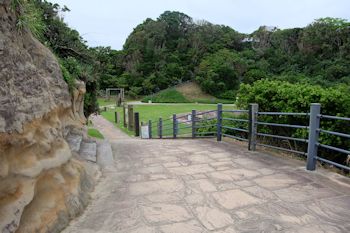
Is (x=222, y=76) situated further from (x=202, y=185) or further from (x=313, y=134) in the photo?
(x=202, y=185)

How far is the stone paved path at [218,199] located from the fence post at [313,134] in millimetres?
154

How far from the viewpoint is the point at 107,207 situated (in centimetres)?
295

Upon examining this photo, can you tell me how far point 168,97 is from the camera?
4791 cm

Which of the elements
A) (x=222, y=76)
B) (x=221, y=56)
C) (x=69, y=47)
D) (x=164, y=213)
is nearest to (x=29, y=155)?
(x=164, y=213)

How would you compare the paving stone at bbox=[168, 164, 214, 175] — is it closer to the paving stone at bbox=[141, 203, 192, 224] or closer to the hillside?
the paving stone at bbox=[141, 203, 192, 224]

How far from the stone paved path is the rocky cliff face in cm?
26

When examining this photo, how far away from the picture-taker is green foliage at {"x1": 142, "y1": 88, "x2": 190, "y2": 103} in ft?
152

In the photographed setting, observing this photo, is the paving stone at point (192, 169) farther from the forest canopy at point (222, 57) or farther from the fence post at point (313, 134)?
the forest canopy at point (222, 57)

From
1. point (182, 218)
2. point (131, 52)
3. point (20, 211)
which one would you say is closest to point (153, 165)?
point (182, 218)

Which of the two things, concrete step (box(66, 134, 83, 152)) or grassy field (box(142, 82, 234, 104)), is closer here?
concrete step (box(66, 134, 83, 152))

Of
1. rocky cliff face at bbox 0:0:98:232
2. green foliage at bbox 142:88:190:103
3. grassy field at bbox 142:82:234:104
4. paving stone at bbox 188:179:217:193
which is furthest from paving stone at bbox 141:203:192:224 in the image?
green foliage at bbox 142:88:190:103

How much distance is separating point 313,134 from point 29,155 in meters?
3.43

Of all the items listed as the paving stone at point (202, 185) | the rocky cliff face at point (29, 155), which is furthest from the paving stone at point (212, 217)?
the rocky cliff face at point (29, 155)

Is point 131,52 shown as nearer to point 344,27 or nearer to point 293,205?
point 344,27
